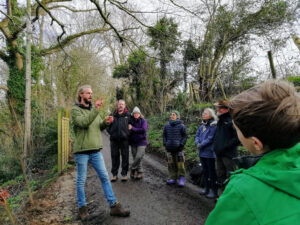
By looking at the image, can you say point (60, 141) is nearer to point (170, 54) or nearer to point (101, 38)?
point (170, 54)

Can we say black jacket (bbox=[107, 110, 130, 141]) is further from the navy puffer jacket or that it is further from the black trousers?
the navy puffer jacket

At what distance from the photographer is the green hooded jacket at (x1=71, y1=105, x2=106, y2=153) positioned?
3102mm

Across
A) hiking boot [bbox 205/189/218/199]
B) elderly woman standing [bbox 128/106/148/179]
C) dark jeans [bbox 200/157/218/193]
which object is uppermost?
elderly woman standing [bbox 128/106/148/179]

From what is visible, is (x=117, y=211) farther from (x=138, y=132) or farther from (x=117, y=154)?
(x=138, y=132)

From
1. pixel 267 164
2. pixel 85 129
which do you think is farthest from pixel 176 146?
pixel 267 164

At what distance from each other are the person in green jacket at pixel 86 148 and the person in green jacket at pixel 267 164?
100 inches

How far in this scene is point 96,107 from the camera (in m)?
3.16

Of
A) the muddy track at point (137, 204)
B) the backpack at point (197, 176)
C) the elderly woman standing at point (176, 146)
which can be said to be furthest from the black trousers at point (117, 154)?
the backpack at point (197, 176)

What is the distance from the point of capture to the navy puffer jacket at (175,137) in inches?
182

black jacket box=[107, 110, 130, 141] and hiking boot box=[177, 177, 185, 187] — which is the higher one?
black jacket box=[107, 110, 130, 141]

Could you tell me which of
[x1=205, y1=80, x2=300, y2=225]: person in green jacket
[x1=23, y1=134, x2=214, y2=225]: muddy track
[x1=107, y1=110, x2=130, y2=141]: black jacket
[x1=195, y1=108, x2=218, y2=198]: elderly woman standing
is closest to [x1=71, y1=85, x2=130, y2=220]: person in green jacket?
[x1=23, y1=134, x2=214, y2=225]: muddy track

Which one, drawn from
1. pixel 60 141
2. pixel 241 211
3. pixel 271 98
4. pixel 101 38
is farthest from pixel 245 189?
pixel 101 38

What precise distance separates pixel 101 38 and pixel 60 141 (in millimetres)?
16094

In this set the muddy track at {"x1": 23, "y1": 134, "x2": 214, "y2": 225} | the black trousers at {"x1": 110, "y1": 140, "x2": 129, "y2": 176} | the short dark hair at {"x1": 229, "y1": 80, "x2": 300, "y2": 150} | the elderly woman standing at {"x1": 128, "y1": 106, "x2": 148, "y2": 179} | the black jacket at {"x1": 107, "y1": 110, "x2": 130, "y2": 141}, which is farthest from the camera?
the elderly woman standing at {"x1": 128, "y1": 106, "x2": 148, "y2": 179}
